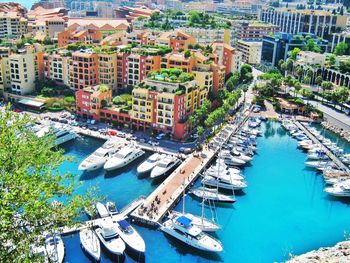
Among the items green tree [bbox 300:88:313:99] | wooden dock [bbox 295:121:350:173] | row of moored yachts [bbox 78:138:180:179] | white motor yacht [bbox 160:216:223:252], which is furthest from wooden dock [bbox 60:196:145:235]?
green tree [bbox 300:88:313:99]

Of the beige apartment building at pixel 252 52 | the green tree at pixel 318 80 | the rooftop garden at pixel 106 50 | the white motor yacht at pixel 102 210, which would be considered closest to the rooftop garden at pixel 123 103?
the rooftop garden at pixel 106 50

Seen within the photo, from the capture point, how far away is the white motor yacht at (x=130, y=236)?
36875 millimetres

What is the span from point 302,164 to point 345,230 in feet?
54.1

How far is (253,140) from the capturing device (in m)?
62.8

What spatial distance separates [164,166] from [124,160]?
596 centimetres

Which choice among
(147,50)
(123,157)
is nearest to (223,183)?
(123,157)

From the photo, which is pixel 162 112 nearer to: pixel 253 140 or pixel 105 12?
pixel 253 140

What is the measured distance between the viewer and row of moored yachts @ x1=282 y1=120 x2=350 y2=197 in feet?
162

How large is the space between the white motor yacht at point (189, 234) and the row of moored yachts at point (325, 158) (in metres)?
19.4

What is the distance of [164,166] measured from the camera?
51.8 metres

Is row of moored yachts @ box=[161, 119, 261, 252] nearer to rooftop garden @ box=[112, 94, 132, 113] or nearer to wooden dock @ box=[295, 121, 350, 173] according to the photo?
wooden dock @ box=[295, 121, 350, 173]

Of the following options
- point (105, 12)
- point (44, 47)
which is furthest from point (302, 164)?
point (105, 12)

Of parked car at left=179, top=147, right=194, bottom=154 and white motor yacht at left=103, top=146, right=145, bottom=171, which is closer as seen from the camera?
white motor yacht at left=103, top=146, right=145, bottom=171

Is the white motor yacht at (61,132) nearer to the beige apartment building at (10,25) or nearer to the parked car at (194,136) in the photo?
the parked car at (194,136)
